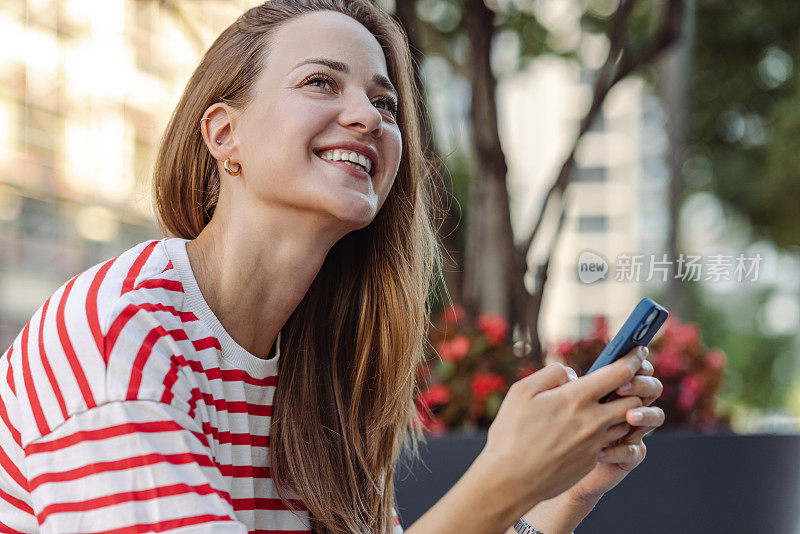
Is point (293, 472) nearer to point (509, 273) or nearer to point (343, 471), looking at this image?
point (343, 471)

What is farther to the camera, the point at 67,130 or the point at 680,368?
the point at 67,130

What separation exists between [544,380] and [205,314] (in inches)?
20.4

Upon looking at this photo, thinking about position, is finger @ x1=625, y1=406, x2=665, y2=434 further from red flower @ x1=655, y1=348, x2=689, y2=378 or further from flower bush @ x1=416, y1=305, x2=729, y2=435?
red flower @ x1=655, y1=348, x2=689, y2=378

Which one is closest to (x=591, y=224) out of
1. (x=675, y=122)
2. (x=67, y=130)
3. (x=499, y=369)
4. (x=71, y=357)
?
(x=499, y=369)

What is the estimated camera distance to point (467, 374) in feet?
10.2

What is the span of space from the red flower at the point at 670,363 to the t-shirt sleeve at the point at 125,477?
2643 millimetres

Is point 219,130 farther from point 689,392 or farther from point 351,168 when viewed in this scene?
point 689,392

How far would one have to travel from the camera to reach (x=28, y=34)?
14.5 meters

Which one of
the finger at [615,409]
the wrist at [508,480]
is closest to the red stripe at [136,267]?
the wrist at [508,480]

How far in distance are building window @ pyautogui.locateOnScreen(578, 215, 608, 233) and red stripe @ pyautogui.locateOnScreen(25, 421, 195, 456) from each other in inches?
114

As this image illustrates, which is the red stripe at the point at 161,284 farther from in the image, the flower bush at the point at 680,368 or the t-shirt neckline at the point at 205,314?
the flower bush at the point at 680,368

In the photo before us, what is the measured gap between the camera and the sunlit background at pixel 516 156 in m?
3.83

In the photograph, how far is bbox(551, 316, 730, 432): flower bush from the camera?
326cm

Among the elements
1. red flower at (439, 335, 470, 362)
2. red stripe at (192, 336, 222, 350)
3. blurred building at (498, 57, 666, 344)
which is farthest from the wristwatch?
red flower at (439, 335, 470, 362)
